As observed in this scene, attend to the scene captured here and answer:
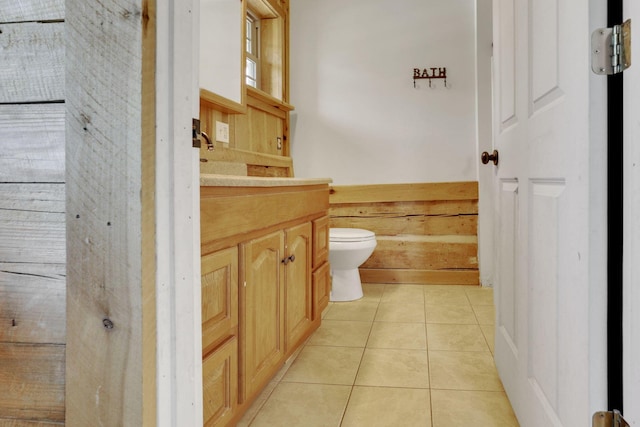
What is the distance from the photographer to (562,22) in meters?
1.04

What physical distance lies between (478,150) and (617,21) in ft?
8.77

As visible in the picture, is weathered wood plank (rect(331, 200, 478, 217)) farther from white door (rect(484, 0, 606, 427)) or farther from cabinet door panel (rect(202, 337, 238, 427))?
cabinet door panel (rect(202, 337, 238, 427))

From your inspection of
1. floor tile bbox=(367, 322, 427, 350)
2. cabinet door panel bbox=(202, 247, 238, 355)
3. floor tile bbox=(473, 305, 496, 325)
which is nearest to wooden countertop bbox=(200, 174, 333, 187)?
cabinet door panel bbox=(202, 247, 238, 355)

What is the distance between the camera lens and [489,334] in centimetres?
234

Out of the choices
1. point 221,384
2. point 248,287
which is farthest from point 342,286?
point 221,384

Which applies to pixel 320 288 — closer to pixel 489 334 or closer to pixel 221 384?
pixel 489 334

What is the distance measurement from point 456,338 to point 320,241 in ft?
2.74

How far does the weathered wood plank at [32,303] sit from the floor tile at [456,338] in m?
1.78

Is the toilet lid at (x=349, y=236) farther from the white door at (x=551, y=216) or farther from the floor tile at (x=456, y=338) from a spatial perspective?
the white door at (x=551, y=216)

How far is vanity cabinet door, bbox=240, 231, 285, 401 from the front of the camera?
54.4 inches

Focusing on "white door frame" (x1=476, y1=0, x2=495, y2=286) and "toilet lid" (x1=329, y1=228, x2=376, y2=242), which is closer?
"toilet lid" (x1=329, y1=228, x2=376, y2=242)

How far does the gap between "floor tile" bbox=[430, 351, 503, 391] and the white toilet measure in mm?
986
